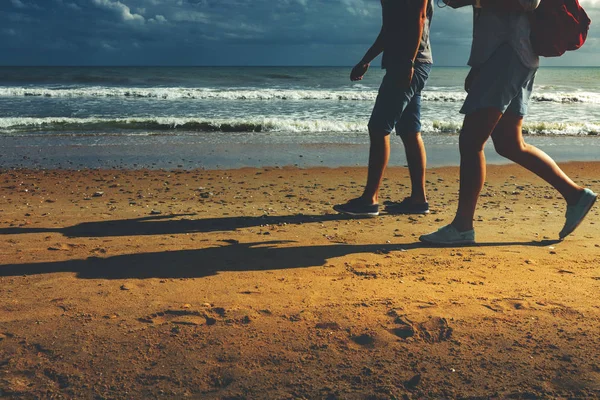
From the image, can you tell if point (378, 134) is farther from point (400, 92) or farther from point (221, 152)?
point (221, 152)

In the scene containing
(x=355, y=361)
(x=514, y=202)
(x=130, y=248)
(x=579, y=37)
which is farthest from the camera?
(x=514, y=202)

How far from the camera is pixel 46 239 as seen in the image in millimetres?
3826

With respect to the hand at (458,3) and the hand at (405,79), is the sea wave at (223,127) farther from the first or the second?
the hand at (458,3)

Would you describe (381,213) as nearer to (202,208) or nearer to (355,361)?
(202,208)

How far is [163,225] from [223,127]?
8.75m

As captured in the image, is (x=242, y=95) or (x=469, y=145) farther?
(x=242, y=95)

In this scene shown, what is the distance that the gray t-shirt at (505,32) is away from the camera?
3.33 meters

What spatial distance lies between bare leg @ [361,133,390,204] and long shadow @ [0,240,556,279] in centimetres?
86

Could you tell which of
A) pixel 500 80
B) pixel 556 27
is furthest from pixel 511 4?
pixel 500 80

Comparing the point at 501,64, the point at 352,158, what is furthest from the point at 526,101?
the point at 352,158

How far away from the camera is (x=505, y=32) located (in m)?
3.35

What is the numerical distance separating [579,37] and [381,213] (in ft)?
6.35

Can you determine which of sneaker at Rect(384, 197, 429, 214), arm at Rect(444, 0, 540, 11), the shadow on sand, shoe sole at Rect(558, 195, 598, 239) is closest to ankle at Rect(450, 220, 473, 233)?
the shadow on sand

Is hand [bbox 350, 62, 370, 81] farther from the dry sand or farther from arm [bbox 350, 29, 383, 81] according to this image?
the dry sand
